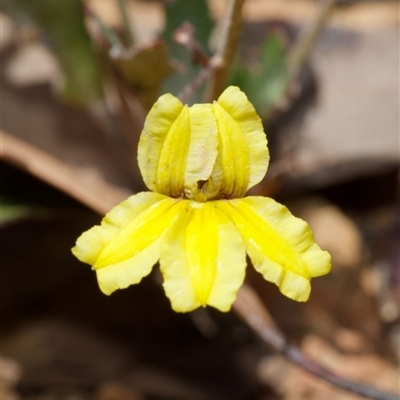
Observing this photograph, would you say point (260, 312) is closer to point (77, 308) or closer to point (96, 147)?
point (77, 308)

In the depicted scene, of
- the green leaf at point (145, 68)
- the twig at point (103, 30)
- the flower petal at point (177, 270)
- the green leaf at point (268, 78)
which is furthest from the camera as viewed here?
the green leaf at point (268, 78)

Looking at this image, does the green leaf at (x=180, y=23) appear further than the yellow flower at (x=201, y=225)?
Yes

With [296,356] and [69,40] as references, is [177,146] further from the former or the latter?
[69,40]

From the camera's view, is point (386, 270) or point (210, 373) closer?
point (210, 373)

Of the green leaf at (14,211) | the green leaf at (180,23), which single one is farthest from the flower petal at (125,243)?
the green leaf at (180,23)

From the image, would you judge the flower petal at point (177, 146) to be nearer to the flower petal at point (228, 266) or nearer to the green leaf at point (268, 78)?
the flower petal at point (228, 266)

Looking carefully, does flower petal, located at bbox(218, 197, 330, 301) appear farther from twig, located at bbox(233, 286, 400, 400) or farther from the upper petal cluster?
twig, located at bbox(233, 286, 400, 400)

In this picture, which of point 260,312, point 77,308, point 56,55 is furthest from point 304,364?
point 56,55
